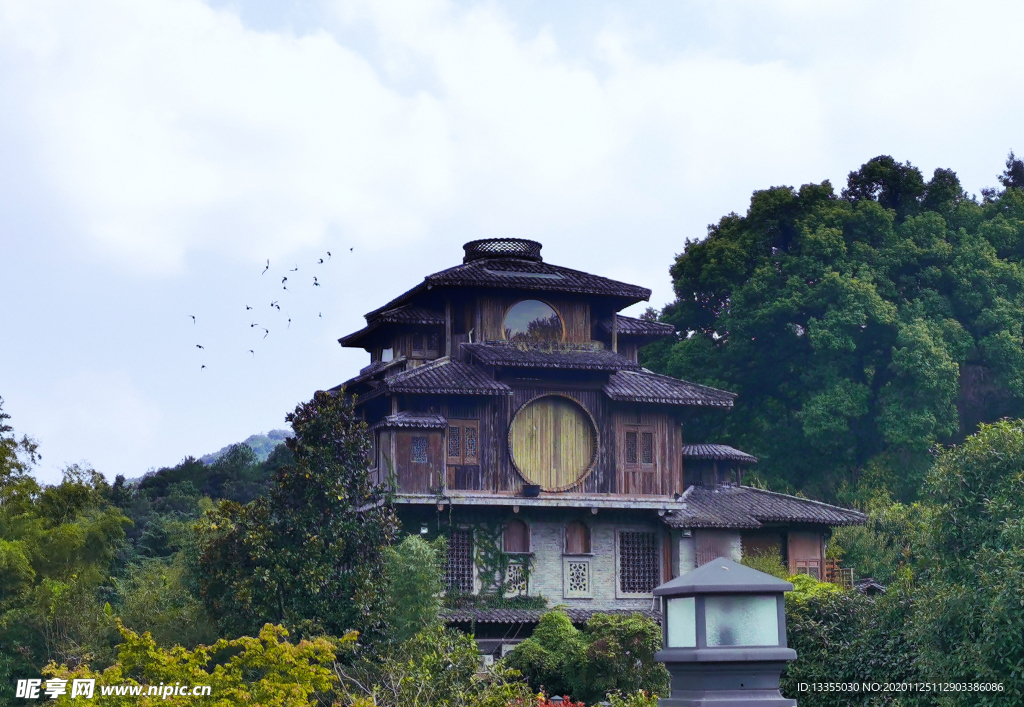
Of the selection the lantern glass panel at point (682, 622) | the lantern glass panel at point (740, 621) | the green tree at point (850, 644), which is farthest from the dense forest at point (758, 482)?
the lantern glass panel at point (740, 621)

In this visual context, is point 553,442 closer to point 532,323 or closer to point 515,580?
point 532,323

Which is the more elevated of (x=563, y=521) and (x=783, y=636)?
(x=563, y=521)

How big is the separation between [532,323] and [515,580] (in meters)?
6.79

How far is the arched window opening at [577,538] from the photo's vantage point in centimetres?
3722

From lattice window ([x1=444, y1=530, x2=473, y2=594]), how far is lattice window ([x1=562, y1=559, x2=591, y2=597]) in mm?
2652

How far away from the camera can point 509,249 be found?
130 ft

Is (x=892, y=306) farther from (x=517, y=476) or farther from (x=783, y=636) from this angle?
(x=783, y=636)

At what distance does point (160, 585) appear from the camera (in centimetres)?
3797

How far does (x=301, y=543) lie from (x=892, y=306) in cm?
2548

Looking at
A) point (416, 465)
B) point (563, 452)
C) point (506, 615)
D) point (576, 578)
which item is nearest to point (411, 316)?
point (416, 465)

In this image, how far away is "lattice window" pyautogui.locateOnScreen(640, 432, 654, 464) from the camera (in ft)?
124

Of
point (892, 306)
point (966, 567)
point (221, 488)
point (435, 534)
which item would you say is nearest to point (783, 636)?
point (966, 567)

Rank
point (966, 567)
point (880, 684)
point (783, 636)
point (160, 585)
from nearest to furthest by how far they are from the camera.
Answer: point (783, 636), point (966, 567), point (880, 684), point (160, 585)

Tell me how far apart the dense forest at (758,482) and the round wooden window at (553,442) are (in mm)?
3544
